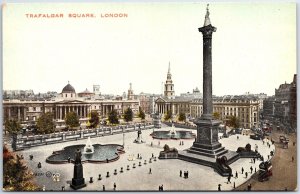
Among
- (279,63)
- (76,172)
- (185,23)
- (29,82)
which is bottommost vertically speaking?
(76,172)

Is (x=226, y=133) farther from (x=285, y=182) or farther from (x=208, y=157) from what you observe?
(x=285, y=182)

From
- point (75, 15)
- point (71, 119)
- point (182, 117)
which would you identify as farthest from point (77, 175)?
point (182, 117)

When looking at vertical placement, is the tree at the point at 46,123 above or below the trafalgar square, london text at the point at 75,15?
below

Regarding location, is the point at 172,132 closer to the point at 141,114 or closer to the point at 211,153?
the point at 141,114

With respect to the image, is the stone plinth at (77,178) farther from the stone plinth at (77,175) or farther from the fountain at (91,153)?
the fountain at (91,153)

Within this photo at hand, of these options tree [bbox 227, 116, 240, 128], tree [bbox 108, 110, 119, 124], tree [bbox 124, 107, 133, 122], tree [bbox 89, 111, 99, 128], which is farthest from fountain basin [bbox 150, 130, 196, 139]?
tree [bbox 89, 111, 99, 128]

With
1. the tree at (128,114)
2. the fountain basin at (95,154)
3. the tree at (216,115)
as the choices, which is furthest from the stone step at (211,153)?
the tree at (128,114)

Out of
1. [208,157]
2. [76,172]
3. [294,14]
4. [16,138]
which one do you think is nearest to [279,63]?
[294,14]
